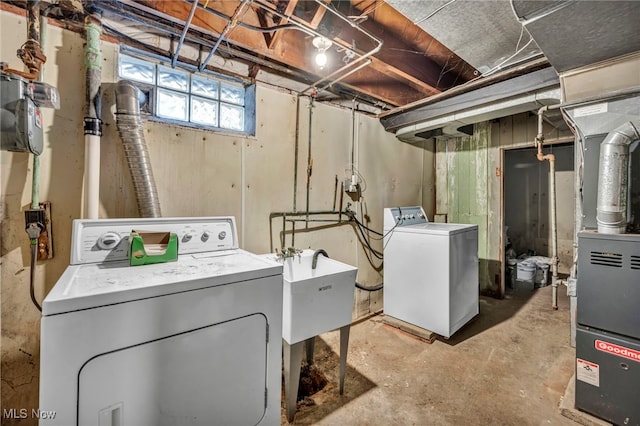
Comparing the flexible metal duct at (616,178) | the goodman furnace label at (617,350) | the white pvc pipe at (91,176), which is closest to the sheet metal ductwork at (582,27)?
the flexible metal duct at (616,178)

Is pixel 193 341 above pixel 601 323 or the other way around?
above

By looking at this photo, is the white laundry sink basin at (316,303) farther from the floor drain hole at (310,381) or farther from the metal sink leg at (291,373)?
the floor drain hole at (310,381)

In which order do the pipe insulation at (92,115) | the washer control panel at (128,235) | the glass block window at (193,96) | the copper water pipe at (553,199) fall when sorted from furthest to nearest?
the copper water pipe at (553,199) < the glass block window at (193,96) < the pipe insulation at (92,115) < the washer control panel at (128,235)

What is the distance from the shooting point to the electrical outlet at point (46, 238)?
1434 millimetres

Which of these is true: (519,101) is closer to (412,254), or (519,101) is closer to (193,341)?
(412,254)

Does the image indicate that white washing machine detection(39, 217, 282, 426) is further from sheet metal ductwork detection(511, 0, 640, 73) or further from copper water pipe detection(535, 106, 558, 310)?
copper water pipe detection(535, 106, 558, 310)

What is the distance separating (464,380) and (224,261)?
192 cm

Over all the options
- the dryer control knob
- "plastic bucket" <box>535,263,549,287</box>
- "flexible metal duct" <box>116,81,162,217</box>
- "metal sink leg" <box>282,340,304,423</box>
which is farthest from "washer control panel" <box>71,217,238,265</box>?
"plastic bucket" <box>535,263,549,287</box>

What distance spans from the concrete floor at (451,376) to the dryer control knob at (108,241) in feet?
4.54

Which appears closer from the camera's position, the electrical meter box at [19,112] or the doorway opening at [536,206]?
the electrical meter box at [19,112]

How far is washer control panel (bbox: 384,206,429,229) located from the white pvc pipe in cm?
237

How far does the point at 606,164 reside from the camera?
150cm

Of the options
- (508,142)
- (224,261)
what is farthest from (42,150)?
(508,142)

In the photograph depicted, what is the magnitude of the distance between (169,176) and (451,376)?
2480 mm
